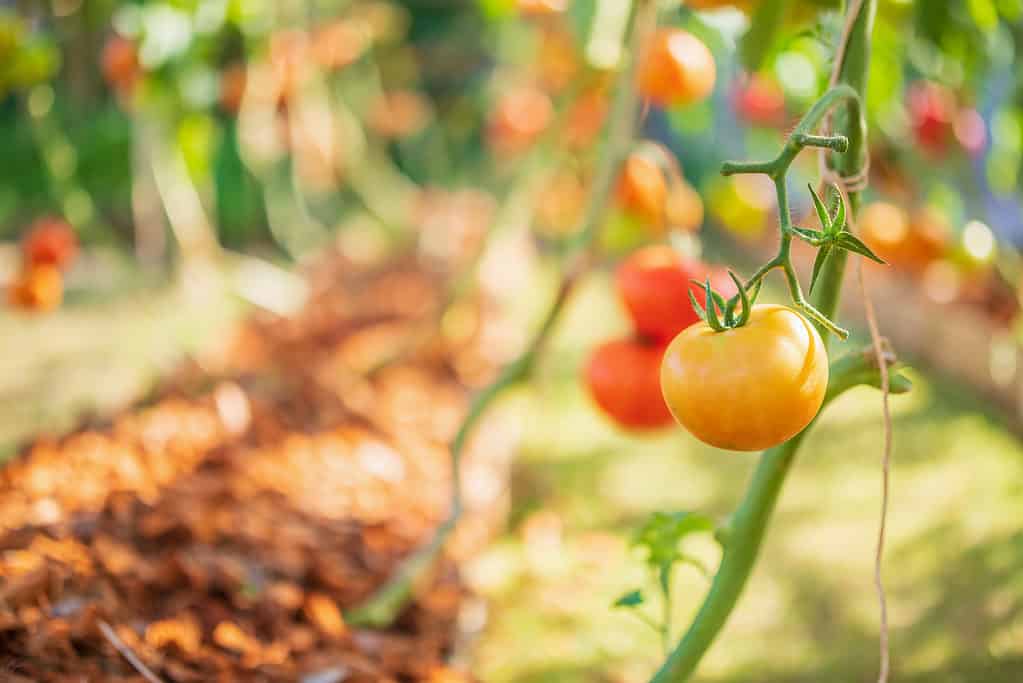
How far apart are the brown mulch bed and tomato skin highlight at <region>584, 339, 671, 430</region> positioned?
1.05 ft

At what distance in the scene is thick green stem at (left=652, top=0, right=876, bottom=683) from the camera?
54cm

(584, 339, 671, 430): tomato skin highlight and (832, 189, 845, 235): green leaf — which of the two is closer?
(832, 189, 845, 235): green leaf

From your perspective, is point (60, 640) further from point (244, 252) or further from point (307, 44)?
point (244, 252)

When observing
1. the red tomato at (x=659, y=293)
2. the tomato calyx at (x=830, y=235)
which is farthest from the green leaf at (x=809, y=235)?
the red tomato at (x=659, y=293)

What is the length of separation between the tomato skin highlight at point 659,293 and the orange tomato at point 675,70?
0.29 metres

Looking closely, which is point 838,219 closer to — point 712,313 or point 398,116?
point 712,313

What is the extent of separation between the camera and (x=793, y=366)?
1.34 ft

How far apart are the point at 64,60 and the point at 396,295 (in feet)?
3.37

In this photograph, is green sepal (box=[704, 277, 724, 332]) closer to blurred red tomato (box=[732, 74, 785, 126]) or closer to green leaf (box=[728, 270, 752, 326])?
green leaf (box=[728, 270, 752, 326])

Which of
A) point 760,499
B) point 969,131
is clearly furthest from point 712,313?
point 969,131

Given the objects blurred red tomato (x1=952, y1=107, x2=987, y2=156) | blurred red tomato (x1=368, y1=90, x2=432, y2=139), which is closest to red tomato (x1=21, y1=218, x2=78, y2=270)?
blurred red tomato (x1=952, y1=107, x2=987, y2=156)

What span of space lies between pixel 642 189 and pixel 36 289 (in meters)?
0.81

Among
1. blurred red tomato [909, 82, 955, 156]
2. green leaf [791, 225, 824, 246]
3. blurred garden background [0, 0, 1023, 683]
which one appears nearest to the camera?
green leaf [791, 225, 824, 246]

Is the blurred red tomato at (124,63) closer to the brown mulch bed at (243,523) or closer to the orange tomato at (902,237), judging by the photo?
the brown mulch bed at (243,523)
